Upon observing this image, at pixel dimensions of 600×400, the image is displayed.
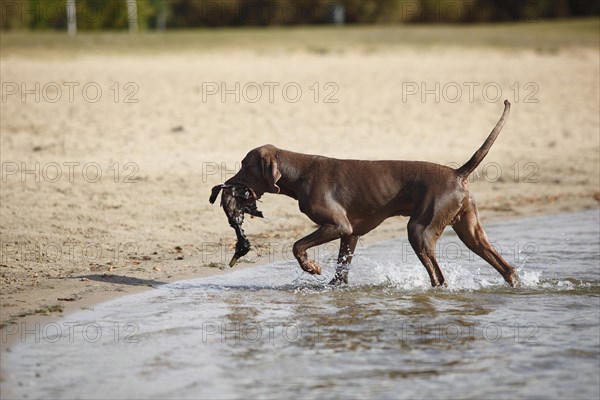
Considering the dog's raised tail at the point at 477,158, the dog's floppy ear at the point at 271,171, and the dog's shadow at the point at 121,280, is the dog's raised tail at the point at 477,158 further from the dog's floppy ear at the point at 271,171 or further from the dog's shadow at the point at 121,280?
the dog's shadow at the point at 121,280

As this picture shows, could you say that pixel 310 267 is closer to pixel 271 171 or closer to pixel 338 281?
pixel 338 281

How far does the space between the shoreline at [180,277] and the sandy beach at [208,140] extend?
0.04 m

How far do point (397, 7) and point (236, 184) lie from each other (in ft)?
140

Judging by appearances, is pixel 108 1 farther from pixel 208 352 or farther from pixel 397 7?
pixel 208 352

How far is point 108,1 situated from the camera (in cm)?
3925

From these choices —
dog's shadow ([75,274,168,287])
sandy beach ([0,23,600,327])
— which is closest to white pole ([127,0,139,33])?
sandy beach ([0,23,600,327])

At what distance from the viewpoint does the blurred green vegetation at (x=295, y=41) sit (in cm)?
2591

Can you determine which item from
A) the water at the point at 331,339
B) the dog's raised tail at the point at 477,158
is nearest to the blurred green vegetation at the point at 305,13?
the water at the point at 331,339

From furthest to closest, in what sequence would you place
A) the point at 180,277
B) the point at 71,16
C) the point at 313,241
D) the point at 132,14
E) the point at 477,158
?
the point at 132,14
the point at 71,16
the point at 180,277
the point at 313,241
the point at 477,158

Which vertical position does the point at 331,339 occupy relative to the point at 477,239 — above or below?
below

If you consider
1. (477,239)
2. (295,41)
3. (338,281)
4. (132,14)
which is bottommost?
(338,281)

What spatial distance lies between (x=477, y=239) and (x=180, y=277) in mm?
2794

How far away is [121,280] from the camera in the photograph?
909 cm

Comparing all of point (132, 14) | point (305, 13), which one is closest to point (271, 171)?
point (132, 14)
